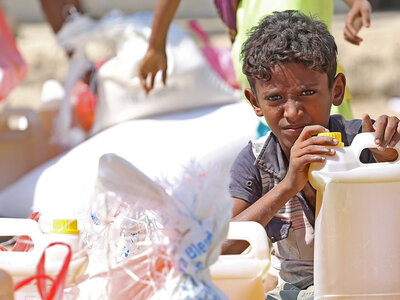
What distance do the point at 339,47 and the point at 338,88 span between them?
3.33 m

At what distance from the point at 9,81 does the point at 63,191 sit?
990mm

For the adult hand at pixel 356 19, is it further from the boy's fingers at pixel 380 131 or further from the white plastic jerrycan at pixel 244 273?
the white plastic jerrycan at pixel 244 273

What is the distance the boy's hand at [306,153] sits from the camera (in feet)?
4.37

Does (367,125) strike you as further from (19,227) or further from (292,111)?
(19,227)

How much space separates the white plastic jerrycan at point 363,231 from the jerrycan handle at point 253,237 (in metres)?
0.11

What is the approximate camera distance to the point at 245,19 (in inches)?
90.1

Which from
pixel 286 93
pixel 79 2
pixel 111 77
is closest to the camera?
pixel 286 93

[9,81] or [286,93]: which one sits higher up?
[286,93]

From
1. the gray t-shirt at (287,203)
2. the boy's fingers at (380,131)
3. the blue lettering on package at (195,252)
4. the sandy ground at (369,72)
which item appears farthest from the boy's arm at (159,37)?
the sandy ground at (369,72)

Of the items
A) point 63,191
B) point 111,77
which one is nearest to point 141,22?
point 111,77

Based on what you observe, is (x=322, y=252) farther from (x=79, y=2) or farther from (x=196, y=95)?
(x=79, y=2)

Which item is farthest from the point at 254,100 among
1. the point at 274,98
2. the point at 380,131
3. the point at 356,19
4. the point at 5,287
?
the point at 5,287

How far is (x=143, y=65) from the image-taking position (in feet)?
8.36

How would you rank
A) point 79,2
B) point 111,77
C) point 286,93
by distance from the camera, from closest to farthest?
1. point 286,93
2. point 111,77
3. point 79,2
